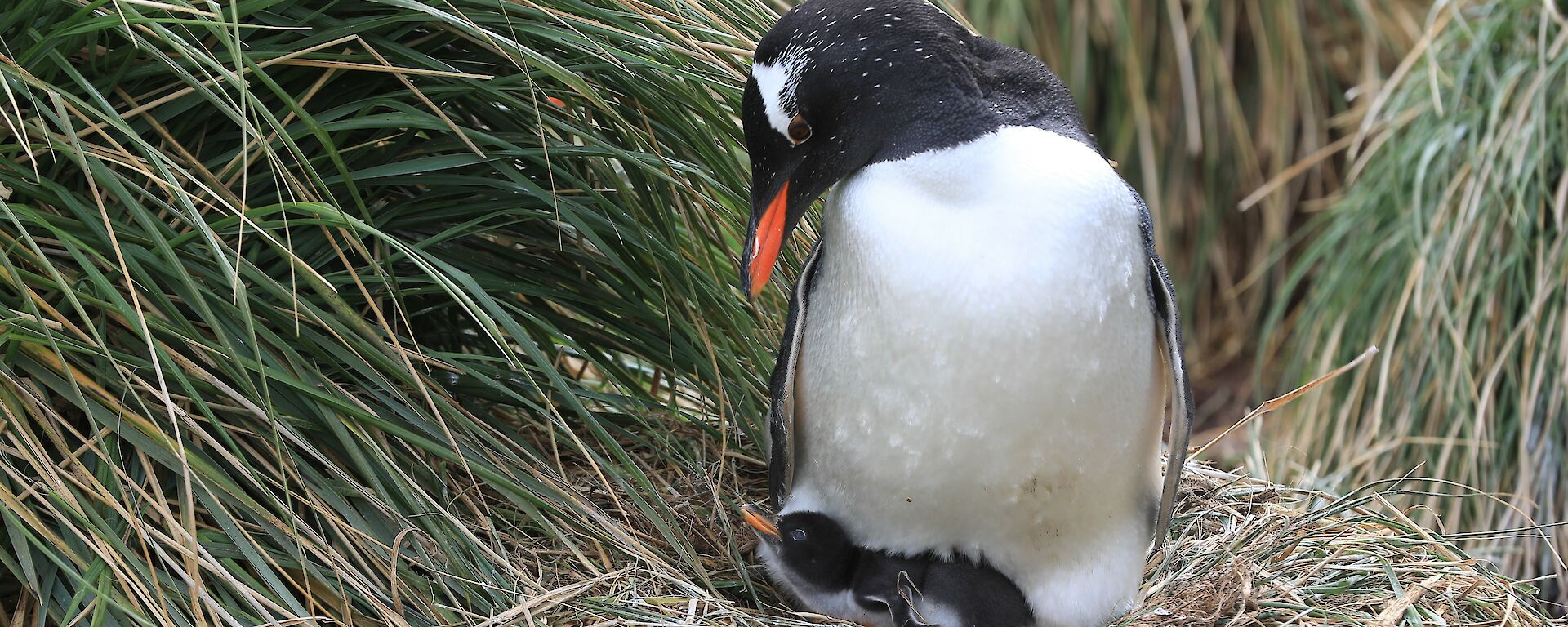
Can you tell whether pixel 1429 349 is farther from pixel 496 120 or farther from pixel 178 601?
pixel 178 601

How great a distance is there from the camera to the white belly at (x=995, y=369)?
67.2 inches

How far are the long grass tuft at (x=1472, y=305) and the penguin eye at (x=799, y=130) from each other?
149cm

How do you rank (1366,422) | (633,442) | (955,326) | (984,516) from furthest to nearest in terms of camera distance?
1. (1366,422)
2. (633,442)
3. (984,516)
4. (955,326)

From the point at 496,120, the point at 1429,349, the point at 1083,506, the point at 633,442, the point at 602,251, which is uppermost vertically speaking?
the point at 496,120

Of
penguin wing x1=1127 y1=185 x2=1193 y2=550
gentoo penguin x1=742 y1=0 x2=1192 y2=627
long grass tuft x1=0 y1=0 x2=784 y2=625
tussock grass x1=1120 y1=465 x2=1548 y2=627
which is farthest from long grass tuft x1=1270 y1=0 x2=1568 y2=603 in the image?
long grass tuft x1=0 y1=0 x2=784 y2=625

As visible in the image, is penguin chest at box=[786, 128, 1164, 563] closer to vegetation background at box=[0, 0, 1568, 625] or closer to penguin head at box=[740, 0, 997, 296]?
penguin head at box=[740, 0, 997, 296]

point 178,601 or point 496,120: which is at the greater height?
point 496,120

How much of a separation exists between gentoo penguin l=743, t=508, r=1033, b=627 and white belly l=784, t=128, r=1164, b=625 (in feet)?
0.09

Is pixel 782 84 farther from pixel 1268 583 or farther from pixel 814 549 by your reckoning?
pixel 1268 583

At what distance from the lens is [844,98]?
1.77 m

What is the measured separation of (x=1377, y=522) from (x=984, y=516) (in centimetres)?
81

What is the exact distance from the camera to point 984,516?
1862 mm

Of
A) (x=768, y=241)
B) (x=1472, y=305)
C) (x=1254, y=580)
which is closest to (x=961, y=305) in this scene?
(x=768, y=241)

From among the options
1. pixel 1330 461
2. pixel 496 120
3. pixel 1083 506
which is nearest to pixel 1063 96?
pixel 1083 506
